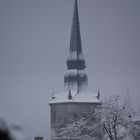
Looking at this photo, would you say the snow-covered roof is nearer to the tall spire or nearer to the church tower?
the church tower

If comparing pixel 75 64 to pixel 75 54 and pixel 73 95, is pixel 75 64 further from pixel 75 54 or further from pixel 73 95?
pixel 73 95

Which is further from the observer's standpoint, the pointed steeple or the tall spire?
the pointed steeple

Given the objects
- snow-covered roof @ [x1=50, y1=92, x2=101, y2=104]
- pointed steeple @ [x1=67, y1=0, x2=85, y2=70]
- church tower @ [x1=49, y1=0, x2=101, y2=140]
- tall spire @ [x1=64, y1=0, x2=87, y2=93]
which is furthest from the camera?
pointed steeple @ [x1=67, y1=0, x2=85, y2=70]

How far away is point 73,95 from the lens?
72.7m

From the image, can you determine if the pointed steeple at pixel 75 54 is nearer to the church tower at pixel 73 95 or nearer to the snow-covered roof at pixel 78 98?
the church tower at pixel 73 95

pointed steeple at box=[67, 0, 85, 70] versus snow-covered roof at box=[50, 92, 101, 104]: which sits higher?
pointed steeple at box=[67, 0, 85, 70]

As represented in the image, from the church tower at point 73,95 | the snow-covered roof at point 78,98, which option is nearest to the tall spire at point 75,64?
the church tower at point 73,95

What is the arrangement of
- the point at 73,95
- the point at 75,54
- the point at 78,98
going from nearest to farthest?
the point at 78,98, the point at 73,95, the point at 75,54

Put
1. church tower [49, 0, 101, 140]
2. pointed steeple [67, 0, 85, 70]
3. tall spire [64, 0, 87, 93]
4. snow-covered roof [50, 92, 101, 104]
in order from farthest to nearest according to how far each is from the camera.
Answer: pointed steeple [67, 0, 85, 70]
tall spire [64, 0, 87, 93]
snow-covered roof [50, 92, 101, 104]
church tower [49, 0, 101, 140]

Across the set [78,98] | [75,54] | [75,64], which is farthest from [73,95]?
[75,54]

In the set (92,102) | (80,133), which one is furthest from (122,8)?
(80,133)

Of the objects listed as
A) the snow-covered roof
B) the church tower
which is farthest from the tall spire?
the snow-covered roof

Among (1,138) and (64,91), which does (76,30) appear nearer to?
(64,91)

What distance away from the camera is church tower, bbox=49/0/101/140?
70.2m
